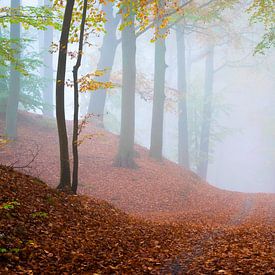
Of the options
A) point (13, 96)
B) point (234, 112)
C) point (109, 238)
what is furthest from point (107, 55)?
point (234, 112)

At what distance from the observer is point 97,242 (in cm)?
745

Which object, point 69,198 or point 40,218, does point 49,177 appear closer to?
point 69,198

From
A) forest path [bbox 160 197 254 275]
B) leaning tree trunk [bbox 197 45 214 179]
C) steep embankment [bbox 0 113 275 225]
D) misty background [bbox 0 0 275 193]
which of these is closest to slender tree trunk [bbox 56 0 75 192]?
steep embankment [bbox 0 113 275 225]

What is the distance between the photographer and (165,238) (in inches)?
340

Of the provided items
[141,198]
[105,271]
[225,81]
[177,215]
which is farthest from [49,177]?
[225,81]

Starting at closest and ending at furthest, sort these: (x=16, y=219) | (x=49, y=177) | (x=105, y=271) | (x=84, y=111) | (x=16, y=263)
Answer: (x=16, y=263), (x=105, y=271), (x=16, y=219), (x=49, y=177), (x=84, y=111)

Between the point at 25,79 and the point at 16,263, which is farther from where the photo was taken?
the point at 25,79

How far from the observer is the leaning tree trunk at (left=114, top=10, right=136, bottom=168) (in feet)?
65.4

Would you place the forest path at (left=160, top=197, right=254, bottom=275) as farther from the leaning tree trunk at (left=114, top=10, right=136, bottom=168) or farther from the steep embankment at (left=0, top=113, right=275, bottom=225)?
the leaning tree trunk at (left=114, top=10, right=136, bottom=168)

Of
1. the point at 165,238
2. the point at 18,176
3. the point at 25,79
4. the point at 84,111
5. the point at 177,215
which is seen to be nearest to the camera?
the point at 165,238

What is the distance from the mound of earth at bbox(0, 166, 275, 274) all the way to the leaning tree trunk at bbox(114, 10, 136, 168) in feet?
31.8

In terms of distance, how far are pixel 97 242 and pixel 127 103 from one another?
13.4 metres

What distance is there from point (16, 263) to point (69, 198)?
14.8 ft

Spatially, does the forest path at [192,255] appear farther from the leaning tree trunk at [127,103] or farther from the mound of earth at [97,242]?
the leaning tree trunk at [127,103]
